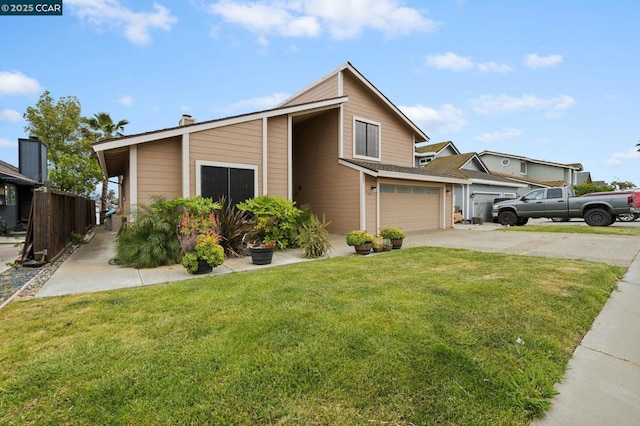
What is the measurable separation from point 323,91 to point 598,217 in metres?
13.4

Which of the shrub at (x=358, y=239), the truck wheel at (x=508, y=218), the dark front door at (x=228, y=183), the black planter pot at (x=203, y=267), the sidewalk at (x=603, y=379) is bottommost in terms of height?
the sidewalk at (x=603, y=379)

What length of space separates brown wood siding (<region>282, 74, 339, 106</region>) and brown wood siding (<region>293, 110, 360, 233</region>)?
78 cm

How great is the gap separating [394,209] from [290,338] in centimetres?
1046

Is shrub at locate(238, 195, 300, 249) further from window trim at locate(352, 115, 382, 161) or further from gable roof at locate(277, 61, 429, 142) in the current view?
gable roof at locate(277, 61, 429, 142)

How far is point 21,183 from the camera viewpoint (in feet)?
44.4

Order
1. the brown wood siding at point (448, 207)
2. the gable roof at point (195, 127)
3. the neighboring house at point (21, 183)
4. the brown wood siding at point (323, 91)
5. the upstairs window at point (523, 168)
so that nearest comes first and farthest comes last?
the gable roof at point (195, 127)
the brown wood siding at point (323, 91)
the neighboring house at point (21, 183)
the brown wood siding at point (448, 207)
the upstairs window at point (523, 168)

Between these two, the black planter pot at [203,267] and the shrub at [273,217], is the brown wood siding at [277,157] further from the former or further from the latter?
the black planter pot at [203,267]

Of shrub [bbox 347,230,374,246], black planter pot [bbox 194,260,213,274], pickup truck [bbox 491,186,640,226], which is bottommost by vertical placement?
black planter pot [bbox 194,260,213,274]

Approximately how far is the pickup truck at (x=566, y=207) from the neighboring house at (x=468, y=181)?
2506mm

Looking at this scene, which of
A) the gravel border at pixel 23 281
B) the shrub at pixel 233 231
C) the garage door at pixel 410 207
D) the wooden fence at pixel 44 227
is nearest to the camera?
the gravel border at pixel 23 281

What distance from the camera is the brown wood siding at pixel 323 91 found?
12000mm

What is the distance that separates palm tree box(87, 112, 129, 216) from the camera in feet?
78.8

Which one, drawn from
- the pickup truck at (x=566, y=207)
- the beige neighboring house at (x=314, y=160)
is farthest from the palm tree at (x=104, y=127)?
the pickup truck at (x=566, y=207)

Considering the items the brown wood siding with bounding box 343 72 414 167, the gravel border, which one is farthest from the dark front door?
the brown wood siding with bounding box 343 72 414 167
